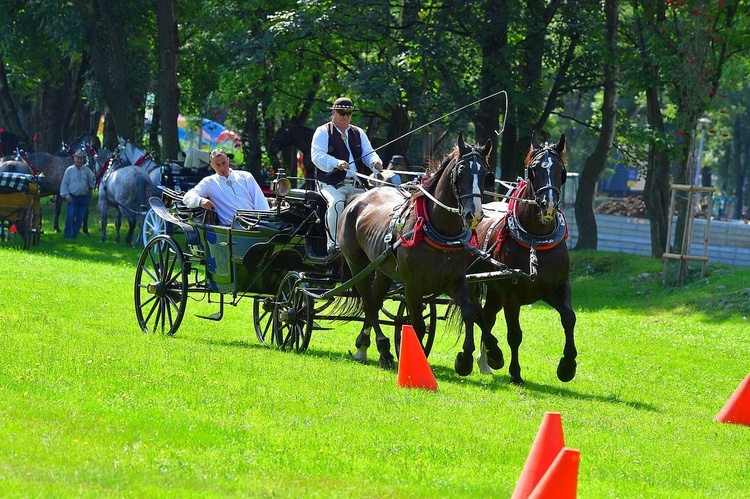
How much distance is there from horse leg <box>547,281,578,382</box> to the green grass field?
222 mm

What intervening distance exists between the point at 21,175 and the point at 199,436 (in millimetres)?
18415

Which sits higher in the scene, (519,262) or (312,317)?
(519,262)

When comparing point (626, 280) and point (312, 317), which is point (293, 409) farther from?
point (626, 280)

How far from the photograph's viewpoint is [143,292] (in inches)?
787

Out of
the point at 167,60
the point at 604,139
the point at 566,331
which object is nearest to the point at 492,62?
the point at 604,139

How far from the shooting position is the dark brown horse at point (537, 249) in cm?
1099

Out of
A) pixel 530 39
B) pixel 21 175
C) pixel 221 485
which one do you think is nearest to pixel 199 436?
pixel 221 485

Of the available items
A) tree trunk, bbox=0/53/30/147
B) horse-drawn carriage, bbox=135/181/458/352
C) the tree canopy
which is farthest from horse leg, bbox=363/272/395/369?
tree trunk, bbox=0/53/30/147

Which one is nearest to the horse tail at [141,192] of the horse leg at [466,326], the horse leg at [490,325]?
the horse leg at [490,325]

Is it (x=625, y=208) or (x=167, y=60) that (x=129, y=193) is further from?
(x=625, y=208)

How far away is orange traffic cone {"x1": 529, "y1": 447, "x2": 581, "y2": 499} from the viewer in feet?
18.4

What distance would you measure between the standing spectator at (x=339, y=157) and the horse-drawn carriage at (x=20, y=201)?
13.2 m

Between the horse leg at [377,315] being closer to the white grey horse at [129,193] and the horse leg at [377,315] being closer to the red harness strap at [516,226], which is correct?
the red harness strap at [516,226]

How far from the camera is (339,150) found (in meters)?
13.2
